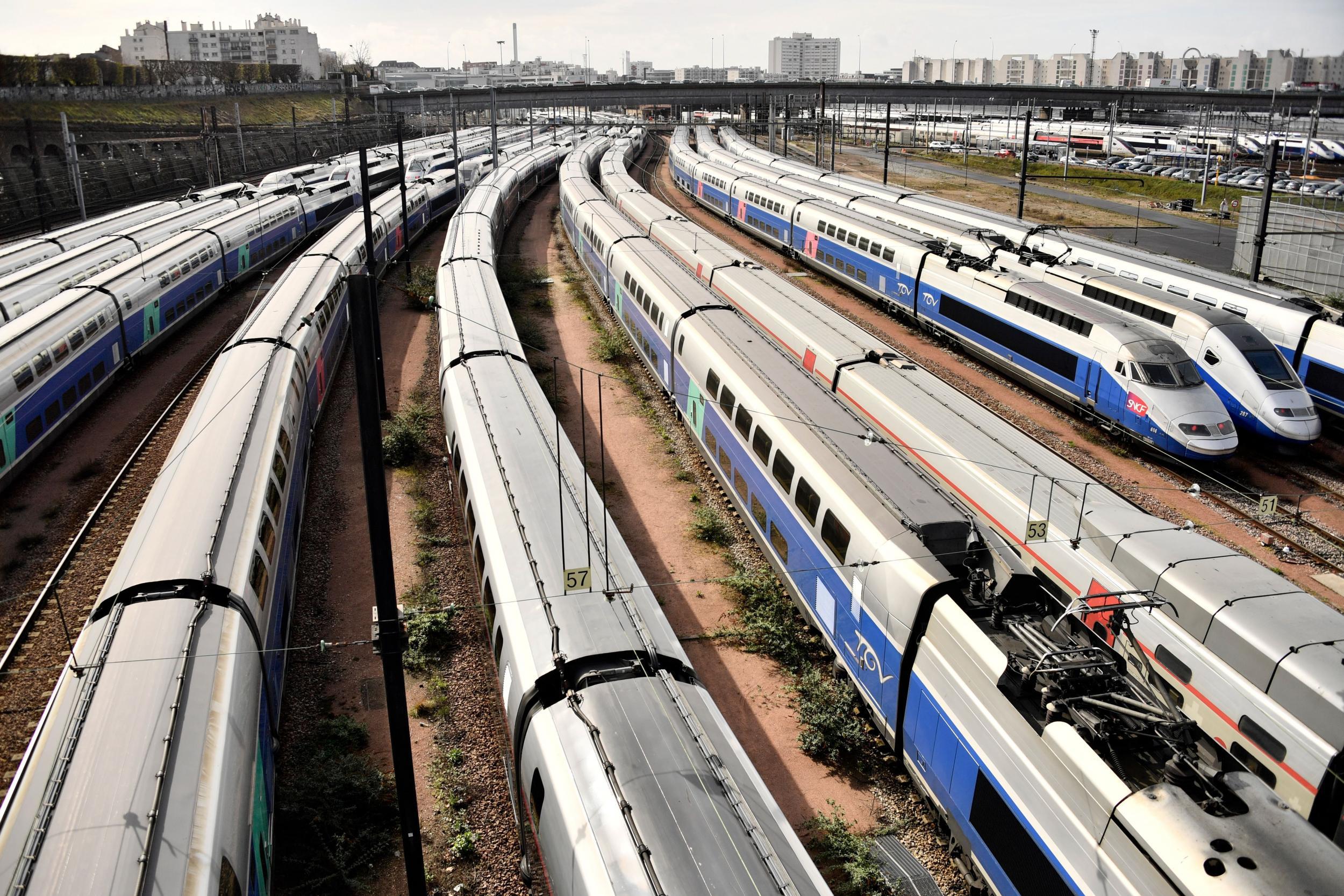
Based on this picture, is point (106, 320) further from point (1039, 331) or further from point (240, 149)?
point (240, 149)

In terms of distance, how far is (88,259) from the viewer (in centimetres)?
3678

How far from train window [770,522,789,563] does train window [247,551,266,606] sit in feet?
29.5

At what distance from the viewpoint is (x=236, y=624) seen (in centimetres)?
1255

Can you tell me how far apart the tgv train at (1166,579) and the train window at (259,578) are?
35.0 ft

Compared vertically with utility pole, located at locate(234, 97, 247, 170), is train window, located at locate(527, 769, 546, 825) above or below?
below

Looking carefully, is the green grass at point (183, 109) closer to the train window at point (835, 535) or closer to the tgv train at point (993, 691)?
the tgv train at point (993, 691)

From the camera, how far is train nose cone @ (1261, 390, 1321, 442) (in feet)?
78.5

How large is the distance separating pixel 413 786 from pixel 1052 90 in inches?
6111

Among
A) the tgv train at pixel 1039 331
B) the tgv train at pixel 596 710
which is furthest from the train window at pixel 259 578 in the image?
the tgv train at pixel 1039 331

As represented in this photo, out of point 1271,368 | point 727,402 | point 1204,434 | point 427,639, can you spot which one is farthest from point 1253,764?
point 1271,368

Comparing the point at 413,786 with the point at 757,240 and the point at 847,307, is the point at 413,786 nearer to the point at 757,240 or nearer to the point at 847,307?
the point at 847,307

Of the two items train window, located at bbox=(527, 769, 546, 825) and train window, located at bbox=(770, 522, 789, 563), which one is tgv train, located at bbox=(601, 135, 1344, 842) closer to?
train window, located at bbox=(770, 522, 789, 563)

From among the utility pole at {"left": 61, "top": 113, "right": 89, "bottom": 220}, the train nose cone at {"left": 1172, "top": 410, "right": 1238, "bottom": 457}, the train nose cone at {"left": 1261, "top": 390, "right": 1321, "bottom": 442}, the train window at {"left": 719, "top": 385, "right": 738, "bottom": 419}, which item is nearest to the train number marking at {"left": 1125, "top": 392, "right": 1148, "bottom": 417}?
the train nose cone at {"left": 1172, "top": 410, "right": 1238, "bottom": 457}

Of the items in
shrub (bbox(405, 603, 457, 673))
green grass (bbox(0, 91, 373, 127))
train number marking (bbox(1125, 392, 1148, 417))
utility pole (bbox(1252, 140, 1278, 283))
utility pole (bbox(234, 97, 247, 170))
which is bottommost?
shrub (bbox(405, 603, 457, 673))
